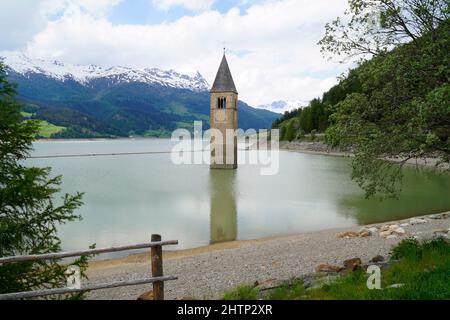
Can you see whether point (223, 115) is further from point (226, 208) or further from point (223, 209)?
point (223, 209)

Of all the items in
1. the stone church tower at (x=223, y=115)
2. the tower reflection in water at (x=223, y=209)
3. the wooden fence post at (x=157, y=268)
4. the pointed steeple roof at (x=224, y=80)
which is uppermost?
the pointed steeple roof at (x=224, y=80)

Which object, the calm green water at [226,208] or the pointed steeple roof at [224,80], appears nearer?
the calm green water at [226,208]

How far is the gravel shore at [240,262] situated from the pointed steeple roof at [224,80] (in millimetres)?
48663

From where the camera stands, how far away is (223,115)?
65938mm

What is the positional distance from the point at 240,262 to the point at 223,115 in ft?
173

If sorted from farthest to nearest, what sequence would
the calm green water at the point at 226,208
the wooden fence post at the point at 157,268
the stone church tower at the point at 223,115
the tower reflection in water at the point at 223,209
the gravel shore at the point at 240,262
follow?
the stone church tower at the point at 223,115 < the calm green water at the point at 226,208 < the tower reflection in water at the point at 223,209 < the gravel shore at the point at 240,262 < the wooden fence post at the point at 157,268

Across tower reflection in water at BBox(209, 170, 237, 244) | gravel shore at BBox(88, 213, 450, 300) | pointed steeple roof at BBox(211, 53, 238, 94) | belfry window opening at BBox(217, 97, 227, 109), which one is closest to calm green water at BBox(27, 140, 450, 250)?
tower reflection in water at BBox(209, 170, 237, 244)

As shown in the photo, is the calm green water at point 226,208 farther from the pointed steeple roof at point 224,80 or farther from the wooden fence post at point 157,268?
the pointed steeple roof at point 224,80

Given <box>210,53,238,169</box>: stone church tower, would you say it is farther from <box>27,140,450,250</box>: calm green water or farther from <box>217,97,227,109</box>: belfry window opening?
<box>27,140,450,250</box>: calm green water

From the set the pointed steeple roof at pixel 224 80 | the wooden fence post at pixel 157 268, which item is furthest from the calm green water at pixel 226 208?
the pointed steeple roof at pixel 224 80

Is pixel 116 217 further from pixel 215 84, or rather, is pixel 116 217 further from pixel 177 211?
pixel 215 84

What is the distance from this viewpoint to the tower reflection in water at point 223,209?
22.0 meters

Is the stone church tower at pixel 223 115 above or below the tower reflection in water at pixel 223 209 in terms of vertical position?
above

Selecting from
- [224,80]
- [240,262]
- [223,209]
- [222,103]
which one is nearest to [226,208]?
[223,209]
